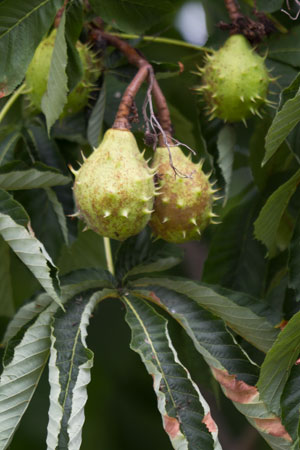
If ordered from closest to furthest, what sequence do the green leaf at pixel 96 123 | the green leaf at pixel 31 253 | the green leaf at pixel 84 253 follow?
the green leaf at pixel 31 253, the green leaf at pixel 96 123, the green leaf at pixel 84 253

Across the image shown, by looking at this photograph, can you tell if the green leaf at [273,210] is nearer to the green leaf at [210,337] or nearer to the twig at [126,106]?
the green leaf at [210,337]

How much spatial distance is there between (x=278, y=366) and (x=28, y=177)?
0.64 meters

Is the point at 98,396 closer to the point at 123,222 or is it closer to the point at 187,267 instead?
the point at 187,267

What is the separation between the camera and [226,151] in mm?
1485

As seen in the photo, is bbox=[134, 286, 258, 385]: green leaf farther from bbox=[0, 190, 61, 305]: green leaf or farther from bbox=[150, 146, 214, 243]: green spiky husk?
bbox=[0, 190, 61, 305]: green leaf

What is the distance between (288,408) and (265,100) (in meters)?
0.67

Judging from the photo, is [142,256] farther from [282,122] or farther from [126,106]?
[282,122]

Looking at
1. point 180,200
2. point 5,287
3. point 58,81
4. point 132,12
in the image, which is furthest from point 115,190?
point 5,287

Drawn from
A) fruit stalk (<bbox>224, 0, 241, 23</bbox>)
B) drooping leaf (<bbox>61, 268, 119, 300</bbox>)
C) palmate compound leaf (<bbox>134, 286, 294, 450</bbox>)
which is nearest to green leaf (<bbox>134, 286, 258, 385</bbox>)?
palmate compound leaf (<bbox>134, 286, 294, 450</bbox>)

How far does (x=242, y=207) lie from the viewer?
5.73 ft

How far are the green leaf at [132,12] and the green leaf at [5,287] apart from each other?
611 mm

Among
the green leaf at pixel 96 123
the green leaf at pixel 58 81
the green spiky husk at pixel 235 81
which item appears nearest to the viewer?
the green leaf at pixel 58 81

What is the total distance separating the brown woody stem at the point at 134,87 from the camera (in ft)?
4.39

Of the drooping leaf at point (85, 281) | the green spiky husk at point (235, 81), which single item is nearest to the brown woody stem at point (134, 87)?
the green spiky husk at point (235, 81)
